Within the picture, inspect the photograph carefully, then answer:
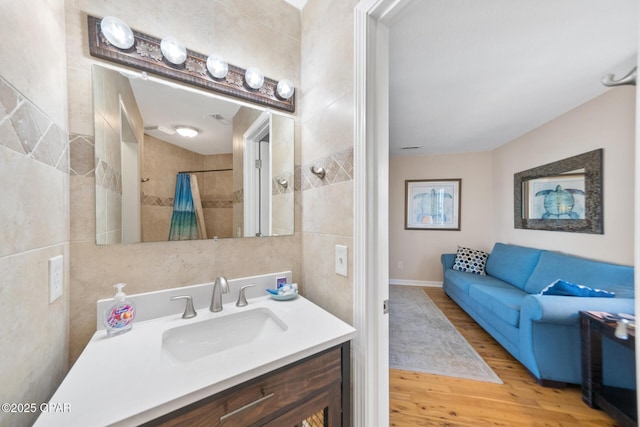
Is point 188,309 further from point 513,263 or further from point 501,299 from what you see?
point 513,263

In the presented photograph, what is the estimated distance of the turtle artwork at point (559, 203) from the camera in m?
2.28

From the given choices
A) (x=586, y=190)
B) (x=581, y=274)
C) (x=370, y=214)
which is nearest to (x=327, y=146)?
(x=370, y=214)

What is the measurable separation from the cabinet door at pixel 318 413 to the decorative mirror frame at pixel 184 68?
4.35ft

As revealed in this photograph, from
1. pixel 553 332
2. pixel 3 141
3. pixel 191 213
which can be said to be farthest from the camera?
pixel 553 332

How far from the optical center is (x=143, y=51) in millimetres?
917

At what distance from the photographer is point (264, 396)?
62 centimetres

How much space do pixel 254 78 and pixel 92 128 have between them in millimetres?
712

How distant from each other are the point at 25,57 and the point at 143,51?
1.50 feet

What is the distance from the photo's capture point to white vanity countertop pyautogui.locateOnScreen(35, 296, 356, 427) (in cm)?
47

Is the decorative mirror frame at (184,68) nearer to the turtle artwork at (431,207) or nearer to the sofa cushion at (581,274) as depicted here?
the sofa cushion at (581,274)

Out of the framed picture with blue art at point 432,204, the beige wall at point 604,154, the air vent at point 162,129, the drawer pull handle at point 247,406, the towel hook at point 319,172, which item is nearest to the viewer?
the drawer pull handle at point 247,406

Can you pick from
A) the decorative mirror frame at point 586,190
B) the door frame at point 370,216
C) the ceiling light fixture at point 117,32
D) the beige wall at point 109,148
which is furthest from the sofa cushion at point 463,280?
the ceiling light fixture at point 117,32

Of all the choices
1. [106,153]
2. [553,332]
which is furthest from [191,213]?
[553,332]

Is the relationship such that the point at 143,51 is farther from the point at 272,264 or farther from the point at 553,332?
the point at 553,332
